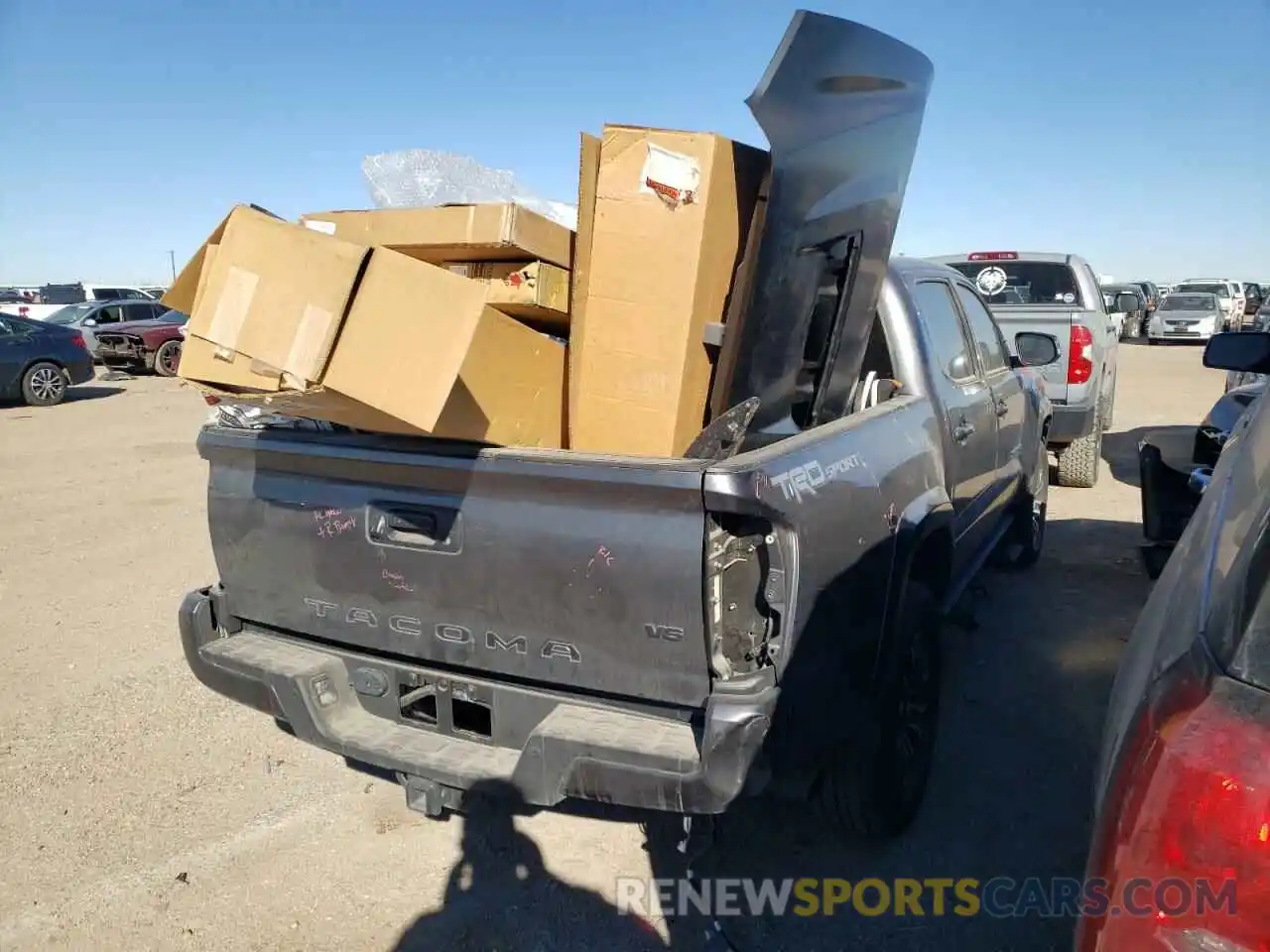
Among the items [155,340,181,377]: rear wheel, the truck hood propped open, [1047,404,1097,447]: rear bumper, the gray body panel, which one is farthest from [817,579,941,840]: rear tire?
[155,340,181,377]: rear wheel

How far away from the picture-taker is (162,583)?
19.2 feet

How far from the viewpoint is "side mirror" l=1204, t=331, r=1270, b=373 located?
10.6ft

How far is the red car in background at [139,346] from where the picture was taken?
65.6 ft

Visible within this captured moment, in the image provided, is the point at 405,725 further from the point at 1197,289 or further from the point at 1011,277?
the point at 1197,289

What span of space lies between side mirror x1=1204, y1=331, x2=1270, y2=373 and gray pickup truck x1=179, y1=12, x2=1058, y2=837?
1036mm

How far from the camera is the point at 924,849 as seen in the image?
10.1 feet

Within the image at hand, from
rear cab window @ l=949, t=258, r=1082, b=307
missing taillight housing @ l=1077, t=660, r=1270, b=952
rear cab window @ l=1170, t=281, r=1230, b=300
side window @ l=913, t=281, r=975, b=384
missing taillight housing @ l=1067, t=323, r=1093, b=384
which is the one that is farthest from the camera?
rear cab window @ l=1170, t=281, r=1230, b=300

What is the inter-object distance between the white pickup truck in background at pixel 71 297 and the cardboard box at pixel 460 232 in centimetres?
2657

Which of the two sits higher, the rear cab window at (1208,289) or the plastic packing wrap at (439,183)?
the rear cab window at (1208,289)

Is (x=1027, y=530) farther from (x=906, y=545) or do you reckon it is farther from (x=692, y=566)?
(x=692, y=566)

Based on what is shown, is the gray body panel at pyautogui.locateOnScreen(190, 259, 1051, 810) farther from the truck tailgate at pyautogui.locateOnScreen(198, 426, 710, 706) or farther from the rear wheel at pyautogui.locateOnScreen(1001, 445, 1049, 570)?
the rear wheel at pyautogui.locateOnScreen(1001, 445, 1049, 570)

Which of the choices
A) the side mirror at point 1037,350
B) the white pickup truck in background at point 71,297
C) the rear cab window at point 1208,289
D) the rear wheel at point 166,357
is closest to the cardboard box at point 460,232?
the side mirror at point 1037,350

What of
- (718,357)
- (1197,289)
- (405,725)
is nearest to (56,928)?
(405,725)

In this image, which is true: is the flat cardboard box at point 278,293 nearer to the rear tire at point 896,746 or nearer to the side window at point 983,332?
the rear tire at point 896,746
